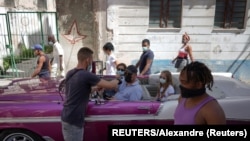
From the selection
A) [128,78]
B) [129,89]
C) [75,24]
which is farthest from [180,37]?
[129,89]

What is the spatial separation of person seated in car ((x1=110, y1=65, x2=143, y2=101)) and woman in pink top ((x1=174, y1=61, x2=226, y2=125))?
54.3 inches

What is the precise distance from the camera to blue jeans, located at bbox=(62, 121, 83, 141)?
8.66 feet

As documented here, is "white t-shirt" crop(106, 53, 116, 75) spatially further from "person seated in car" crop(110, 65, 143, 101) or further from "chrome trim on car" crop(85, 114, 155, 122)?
"chrome trim on car" crop(85, 114, 155, 122)

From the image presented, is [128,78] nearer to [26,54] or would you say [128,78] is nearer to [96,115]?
[96,115]

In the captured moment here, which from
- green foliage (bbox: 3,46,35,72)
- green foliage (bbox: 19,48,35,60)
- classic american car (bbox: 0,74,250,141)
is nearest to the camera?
classic american car (bbox: 0,74,250,141)

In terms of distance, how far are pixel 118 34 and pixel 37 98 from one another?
4.41 m

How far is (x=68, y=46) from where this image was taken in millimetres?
7727

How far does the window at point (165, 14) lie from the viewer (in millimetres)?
7184

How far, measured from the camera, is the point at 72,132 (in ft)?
8.68

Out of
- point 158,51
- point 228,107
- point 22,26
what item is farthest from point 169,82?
point 22,26

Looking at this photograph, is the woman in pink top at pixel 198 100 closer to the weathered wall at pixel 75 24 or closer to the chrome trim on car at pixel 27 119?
the chrome trim on car at pixel 27 119

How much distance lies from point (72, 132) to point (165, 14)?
547 centimetres

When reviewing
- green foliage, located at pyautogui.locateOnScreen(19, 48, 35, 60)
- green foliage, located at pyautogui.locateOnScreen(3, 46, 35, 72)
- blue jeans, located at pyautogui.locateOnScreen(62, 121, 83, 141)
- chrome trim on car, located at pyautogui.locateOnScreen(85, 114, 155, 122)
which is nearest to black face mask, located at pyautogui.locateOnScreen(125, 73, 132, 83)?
chrome trim on car, located at pyautogui.locateOnScreen(85, 114, 155, 122)

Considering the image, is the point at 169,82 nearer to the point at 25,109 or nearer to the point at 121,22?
the point at 25,109
